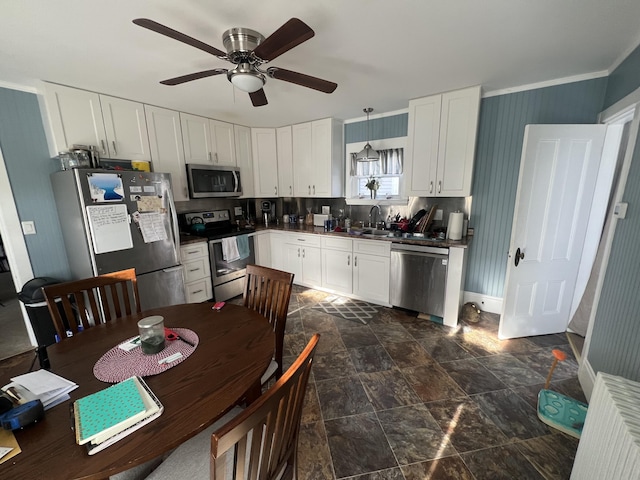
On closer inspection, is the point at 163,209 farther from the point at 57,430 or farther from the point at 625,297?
the point at 625,297

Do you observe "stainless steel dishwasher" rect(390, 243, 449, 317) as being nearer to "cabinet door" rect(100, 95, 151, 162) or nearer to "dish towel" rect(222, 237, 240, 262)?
"dish towel" rect(222, 237, 240, 262)

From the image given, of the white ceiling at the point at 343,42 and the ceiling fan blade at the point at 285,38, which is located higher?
the white ceiling at the point at 343,42

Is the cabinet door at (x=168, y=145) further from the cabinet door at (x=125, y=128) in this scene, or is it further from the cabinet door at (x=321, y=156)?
the cabinet door at (x=321, y=156)

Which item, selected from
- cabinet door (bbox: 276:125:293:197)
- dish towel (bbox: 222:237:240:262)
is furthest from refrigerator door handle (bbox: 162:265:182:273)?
cabinet door (bbox: 276:125:293:197)

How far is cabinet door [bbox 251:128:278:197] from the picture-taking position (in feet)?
12.8

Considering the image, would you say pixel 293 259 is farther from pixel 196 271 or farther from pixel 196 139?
pixel 196 139

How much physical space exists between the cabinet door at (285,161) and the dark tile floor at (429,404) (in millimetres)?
2180

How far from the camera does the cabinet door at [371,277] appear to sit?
307 cm

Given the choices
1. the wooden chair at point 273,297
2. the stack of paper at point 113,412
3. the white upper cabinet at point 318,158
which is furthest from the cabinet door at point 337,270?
the stack of paper at point 113,412

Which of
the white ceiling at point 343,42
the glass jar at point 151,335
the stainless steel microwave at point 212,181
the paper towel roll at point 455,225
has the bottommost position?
the glass jar at point 151,335

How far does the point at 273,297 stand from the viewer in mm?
1678

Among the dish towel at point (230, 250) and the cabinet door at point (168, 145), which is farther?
the dish towel at point (230, 250)

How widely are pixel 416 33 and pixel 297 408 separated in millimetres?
2196

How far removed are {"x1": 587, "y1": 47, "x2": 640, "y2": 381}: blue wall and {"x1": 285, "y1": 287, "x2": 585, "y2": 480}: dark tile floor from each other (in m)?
0.43
